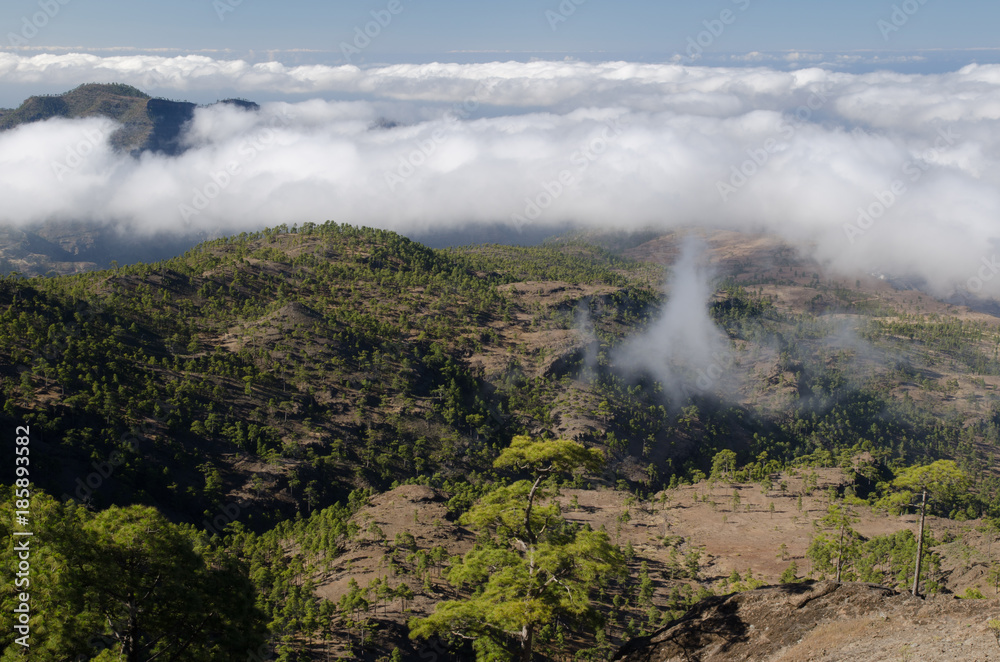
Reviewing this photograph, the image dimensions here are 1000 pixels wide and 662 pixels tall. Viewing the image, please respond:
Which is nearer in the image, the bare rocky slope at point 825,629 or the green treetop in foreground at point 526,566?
the bare rocky slope at point 825,629

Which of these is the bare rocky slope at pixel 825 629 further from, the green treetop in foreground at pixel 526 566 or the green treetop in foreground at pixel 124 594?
the green treetop in foreground at pixel 124 594

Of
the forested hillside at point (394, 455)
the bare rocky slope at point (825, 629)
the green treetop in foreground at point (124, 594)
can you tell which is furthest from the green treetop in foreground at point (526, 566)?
the green treetop in foreground at point (124, 594)

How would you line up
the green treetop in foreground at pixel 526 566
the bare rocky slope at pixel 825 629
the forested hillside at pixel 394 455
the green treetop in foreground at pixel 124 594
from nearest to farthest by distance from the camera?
the green treetop in foreground at pixel 124 594
the bare rocky slope at pixel 825 629
the green treetop in foreground at pixel 526 566
the forested hillside at pixel 394 455

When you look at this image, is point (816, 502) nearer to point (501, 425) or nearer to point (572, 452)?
point (501, 425)

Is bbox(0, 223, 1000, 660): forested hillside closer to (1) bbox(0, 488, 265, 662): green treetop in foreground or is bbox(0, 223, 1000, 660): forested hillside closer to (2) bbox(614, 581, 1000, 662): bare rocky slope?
(1) bbox(0, 488, 265, 662): green treetop in foreground

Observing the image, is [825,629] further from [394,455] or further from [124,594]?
[394,455]

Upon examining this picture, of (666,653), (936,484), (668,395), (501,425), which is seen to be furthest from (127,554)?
(668,395)
